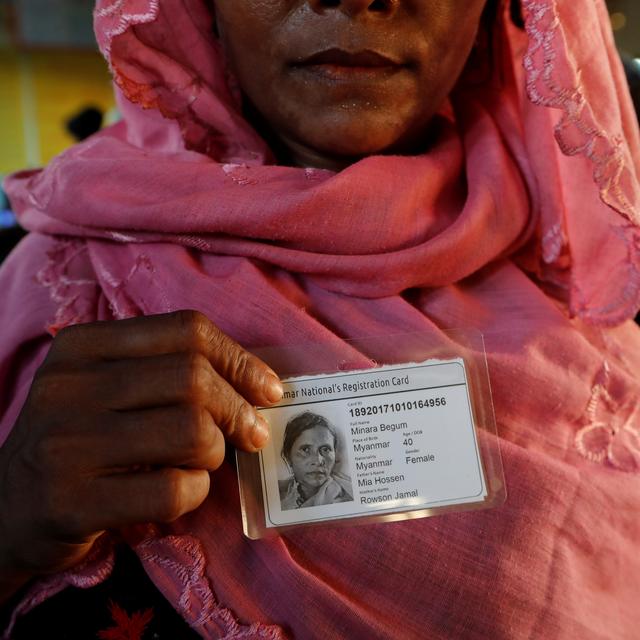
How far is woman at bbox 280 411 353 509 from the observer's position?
2.19 feet

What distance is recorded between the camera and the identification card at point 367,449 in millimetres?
667

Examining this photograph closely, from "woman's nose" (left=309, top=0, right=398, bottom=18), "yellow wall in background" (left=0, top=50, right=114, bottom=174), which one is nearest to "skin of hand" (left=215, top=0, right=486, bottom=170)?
"woman's nose" (left=309, top=0, right=398, bottom=18)


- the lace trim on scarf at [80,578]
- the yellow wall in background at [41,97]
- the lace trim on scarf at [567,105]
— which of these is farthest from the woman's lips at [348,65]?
the yellow wall in background at [41,97]

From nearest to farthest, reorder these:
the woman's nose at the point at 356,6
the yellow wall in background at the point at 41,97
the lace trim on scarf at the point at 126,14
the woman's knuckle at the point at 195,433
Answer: the woman's knuckle at the point at 195,433 → the woman's nose at the point at 356,6 → the lace trim on scarf at the point at 126,14 → the yellow wall in background at the point at 41,97

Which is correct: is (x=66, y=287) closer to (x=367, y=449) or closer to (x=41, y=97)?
(x=367, y=449)

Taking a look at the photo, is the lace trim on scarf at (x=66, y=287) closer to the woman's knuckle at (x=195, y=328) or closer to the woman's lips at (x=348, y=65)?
the woman's knuckle at (x=195, y=328)

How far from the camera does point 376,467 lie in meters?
0.67

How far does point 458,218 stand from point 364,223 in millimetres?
131

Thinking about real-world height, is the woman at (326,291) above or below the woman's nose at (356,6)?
below

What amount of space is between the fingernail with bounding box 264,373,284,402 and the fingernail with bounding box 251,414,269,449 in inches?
0.9

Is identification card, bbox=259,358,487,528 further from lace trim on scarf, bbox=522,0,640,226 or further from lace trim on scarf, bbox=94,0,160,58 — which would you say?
lace trim on scarf, bbox=94,0,160,58

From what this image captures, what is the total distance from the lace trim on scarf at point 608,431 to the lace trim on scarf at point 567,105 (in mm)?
221

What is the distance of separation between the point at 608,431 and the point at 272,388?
43cm

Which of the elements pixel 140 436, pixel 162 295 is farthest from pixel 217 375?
pixel 162 295
